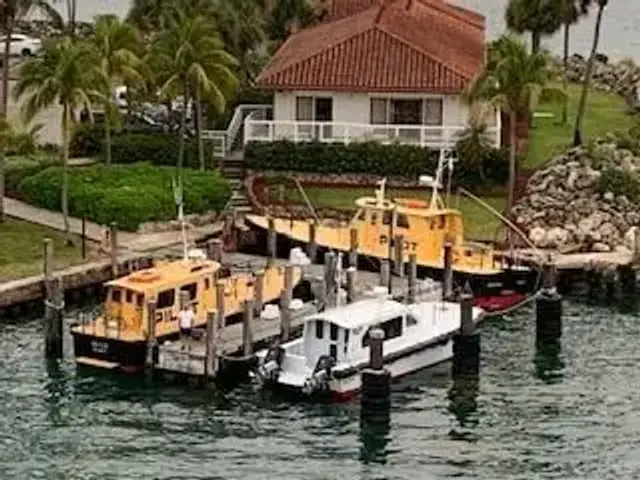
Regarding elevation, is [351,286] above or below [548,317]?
above

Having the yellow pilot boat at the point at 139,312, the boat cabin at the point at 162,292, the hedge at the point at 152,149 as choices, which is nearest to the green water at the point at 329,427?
the yellow pilot boat at the point at 139,312

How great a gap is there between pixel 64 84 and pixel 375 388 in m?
21.2

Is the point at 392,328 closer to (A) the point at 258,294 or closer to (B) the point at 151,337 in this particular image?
(A) the point at 258,294

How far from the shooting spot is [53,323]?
57125mm

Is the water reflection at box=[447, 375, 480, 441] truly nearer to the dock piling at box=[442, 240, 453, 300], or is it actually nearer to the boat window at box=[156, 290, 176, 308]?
the dock piling at box=[442, 240, 453, 300]

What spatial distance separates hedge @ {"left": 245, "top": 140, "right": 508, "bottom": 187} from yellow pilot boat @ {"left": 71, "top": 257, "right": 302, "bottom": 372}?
802 inches

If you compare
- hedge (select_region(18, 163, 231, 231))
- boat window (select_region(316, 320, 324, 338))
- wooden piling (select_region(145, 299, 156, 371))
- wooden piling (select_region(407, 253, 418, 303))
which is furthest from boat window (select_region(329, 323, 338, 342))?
hedge (select_region(18, 163, 231, 231))

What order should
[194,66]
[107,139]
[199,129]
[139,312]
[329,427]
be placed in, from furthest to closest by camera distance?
[199,129]
[107,139]
[194,66]
[139,312]
[329,427]

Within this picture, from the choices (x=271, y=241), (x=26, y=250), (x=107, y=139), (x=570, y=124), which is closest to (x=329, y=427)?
(x=271, y=241)

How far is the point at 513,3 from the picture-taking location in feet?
318

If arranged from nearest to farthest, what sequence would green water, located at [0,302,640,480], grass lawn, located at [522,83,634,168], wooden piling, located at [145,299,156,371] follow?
green water, located at [0,302,640,480]
wooden piling, located at [145,299,156,371]
grass lawn, located at [522,83,634,168]

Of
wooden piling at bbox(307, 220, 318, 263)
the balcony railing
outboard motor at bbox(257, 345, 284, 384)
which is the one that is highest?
the balcony railing

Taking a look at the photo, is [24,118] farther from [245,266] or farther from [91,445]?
[91,445]

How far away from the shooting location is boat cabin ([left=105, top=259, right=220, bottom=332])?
55844mm
